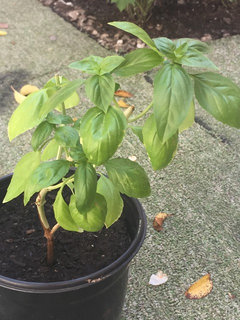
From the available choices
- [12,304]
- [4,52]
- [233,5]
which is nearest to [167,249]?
[12,304]

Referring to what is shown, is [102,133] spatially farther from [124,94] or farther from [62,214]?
[124,94]

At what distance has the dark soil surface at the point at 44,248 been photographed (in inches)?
58.2

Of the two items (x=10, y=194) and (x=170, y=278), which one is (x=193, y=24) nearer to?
(x=170, y=278)

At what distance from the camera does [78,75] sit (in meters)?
3.17

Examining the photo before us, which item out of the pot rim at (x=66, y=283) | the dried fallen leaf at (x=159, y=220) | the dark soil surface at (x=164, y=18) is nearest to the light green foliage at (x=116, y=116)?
the pot rim at (x=66, y=283)

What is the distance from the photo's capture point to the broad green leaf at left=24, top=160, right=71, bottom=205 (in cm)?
117

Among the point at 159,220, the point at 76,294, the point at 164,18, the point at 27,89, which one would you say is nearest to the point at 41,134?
the point at 76,294

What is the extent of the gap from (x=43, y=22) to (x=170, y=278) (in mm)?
2545

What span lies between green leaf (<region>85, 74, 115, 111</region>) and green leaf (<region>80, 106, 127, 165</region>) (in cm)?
4

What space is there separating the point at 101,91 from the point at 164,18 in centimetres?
293

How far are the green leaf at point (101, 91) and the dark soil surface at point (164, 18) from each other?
2.48m

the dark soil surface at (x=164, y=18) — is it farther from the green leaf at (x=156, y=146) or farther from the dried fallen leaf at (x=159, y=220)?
the green leaf at (x=156, y=146)

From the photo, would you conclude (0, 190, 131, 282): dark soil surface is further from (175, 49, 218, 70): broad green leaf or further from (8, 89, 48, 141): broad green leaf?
(175, 49, 218, 70): broad green leaf

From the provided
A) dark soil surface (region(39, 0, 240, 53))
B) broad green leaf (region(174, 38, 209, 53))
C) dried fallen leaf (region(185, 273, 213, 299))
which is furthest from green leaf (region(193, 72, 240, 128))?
dark soil surface (region(39, 0, 240, 53))
